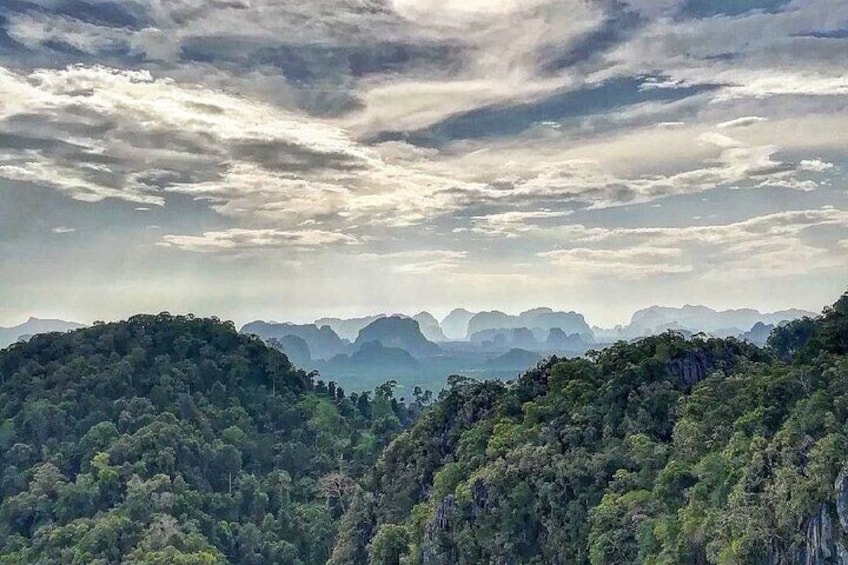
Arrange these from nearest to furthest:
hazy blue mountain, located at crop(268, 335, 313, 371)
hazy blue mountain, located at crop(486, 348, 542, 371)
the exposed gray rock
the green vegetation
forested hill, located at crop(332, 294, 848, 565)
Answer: the exposed gray rock, forested hill, located at crop(332, 294, 848, 565), the green vegetation, hazy blue mountain, located at crop(486, 348, 542, 371), hazy blue mountain, located at crop(268, 335, 313, 371)

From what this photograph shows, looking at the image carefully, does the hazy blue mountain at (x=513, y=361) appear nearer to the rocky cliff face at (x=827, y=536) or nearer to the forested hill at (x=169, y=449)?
the forested hill at (x=169, y=449)

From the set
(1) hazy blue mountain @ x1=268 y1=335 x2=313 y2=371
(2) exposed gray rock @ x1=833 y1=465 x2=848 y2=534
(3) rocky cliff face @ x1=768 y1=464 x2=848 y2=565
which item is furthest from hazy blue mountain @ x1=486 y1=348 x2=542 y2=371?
(2) exposed gray rock @ x1=833 y1=465 x2=848 y2=534

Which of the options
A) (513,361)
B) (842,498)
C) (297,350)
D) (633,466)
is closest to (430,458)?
(633,466)

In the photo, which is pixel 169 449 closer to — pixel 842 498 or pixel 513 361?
pixel 842 498

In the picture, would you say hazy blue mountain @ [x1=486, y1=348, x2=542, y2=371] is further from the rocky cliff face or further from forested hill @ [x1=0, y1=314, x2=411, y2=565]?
the rocky cliff face

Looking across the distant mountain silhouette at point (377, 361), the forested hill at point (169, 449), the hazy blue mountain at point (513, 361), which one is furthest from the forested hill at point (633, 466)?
the distant mountain silhouette at point (377, 361)
